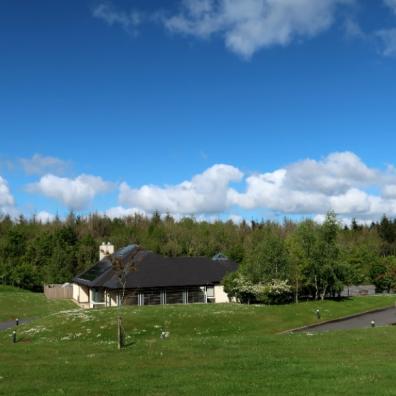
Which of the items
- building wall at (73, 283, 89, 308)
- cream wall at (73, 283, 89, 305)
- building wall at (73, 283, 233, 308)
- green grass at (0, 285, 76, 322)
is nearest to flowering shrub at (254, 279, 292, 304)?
building wall at (73, 283, 233, 308)

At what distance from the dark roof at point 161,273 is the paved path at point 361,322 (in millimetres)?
21892

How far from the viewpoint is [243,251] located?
103750 millimetres

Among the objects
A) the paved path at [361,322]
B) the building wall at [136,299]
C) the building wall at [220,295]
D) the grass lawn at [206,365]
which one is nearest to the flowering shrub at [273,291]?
the building wall at [136,299]

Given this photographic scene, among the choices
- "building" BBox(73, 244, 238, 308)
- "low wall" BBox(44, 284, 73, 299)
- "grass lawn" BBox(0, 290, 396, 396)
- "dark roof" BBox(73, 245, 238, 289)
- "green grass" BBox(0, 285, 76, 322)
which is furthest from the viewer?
"low wall" BBox(44, 284, 73, 299)

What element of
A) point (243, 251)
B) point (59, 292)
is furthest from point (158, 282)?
point (243, 251)

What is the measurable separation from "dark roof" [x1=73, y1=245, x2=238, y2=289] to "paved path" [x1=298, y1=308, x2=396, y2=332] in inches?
862

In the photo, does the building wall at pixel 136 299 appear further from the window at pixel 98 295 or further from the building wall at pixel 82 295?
the window at pixel 98 295

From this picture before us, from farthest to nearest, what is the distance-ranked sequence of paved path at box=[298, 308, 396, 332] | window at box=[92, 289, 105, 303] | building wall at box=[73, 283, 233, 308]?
window at box=[92, 289, 105, 303], building wall at box=[73, 283, 233, 308], paved path at box=[298, 308, 396, 332]

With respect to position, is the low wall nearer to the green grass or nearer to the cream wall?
the green grass

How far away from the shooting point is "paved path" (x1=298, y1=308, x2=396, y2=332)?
137 feet

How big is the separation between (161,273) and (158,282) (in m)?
2.52

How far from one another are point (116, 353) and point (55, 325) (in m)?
18.7

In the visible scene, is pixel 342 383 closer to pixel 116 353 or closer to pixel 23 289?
pixel 116 353

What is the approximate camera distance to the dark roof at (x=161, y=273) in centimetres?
6084
